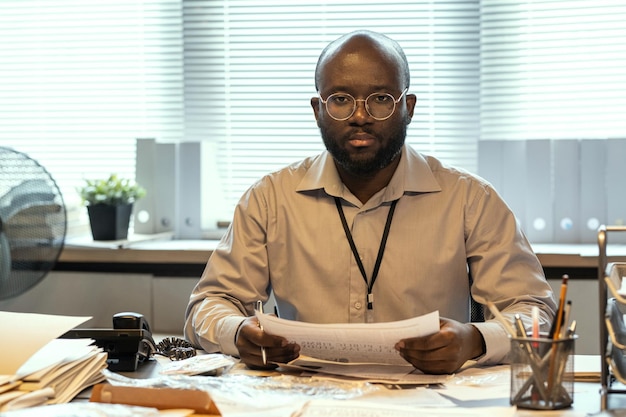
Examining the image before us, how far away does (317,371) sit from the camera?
1.58 metres

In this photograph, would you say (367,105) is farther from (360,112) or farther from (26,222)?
(26,222)

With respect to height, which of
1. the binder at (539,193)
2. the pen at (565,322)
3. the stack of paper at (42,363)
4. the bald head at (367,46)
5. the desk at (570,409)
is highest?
the bald head at (367,46)

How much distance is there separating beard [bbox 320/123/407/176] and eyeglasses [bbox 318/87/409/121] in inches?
1.9

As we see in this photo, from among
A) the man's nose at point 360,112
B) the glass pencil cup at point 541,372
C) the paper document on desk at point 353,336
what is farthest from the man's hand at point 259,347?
the man's nose at point 360,112

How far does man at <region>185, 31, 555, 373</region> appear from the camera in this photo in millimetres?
1942

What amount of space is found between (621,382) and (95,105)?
2.66 m

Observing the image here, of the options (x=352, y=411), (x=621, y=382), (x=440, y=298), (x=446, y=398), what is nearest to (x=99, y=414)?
(x=352, y=411)

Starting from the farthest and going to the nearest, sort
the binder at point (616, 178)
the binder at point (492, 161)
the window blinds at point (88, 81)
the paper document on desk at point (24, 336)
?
the window blinds at point (88, 81) < the binder at point (492, 161) < the binder at point (616, 178) < the paper document on desk at point (24, 336)

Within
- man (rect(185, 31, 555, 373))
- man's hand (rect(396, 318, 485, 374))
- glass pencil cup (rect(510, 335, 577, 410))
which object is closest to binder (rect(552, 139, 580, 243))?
man (rect(185, 31, 555, 373))

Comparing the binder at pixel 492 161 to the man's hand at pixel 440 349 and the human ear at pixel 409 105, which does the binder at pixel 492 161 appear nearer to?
the human ear at pixel 409 105

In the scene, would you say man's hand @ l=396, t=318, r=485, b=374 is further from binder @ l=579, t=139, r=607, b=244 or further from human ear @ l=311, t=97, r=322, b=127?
binder @ l=579, t=139, r=607, b=244

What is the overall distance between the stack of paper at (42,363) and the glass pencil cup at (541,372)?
0.71 m

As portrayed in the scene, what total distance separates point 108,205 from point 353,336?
1893mm

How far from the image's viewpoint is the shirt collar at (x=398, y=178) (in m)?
2.03
